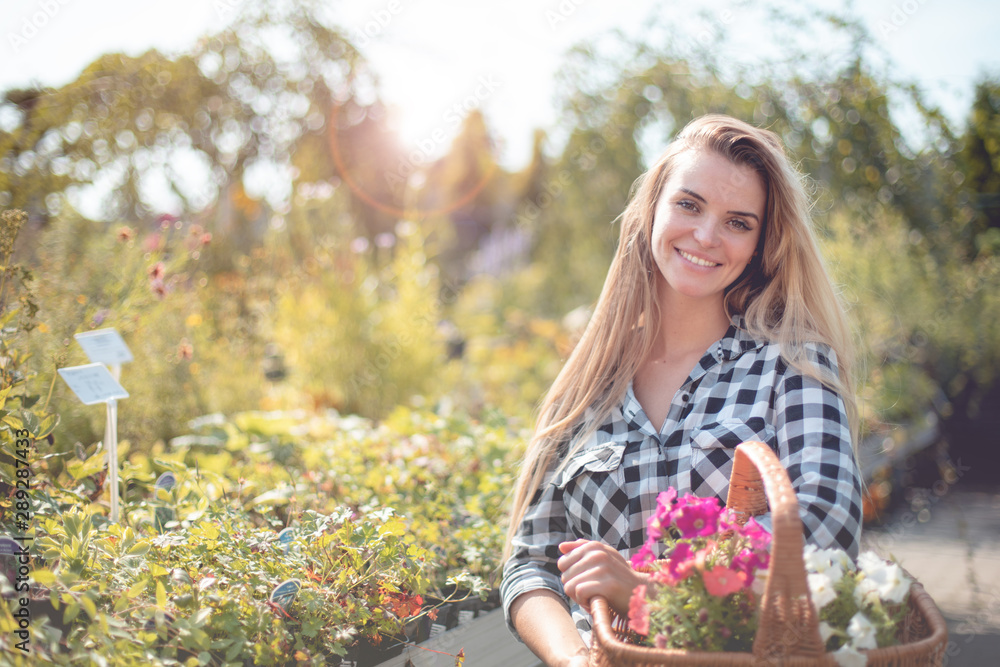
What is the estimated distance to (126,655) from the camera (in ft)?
3.17

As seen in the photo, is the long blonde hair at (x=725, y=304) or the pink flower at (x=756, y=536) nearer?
the pink flower at (x=756, y=536)

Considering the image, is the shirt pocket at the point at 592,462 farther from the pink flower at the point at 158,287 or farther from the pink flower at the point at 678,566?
the pink flower at the point at 158,287

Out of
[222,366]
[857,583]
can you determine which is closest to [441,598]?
[857,583]

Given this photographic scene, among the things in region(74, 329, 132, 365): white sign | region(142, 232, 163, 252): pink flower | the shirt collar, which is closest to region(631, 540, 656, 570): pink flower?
the shirt collar

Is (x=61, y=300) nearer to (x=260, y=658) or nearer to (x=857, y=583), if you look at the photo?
(x=260, y=658)

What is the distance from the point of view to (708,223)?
1452 millimetres

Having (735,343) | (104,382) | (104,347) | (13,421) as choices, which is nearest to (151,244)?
(104,347)

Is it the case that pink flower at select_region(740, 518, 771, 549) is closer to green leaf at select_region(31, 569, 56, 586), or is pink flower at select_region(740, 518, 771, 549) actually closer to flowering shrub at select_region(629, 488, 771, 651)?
flowering shrub at select_region(629, 488, 771, 651)

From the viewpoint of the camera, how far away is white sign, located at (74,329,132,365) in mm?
1716

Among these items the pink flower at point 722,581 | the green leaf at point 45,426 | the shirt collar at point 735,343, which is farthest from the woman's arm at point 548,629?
the green leaf at point 45,426

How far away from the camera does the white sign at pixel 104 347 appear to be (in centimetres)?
172

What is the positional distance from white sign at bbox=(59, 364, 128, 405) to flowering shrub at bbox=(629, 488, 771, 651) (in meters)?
1.30

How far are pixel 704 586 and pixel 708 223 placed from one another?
0.83 metres

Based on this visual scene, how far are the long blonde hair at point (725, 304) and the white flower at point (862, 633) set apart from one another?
54 cm
